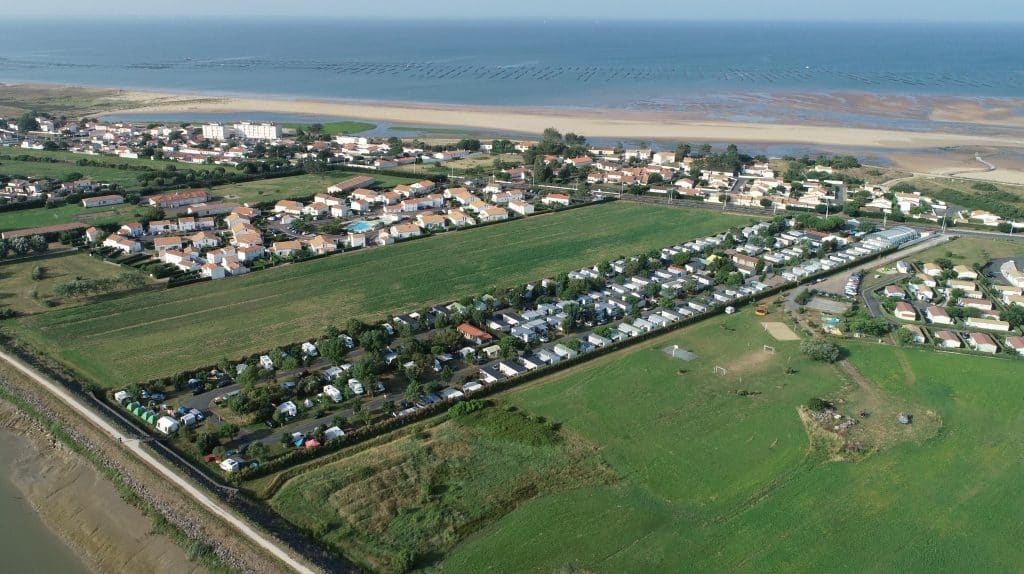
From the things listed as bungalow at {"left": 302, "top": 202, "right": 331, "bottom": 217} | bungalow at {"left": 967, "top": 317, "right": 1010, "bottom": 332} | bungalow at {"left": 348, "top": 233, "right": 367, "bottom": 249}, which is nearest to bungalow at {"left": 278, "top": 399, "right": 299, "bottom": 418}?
bungalow at {"left": 348, "top": 233, "right": 367, "bottom": 249}

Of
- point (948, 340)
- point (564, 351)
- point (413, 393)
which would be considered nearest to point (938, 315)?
point (948, 340)

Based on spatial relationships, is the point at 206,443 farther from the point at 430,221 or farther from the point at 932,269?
the point at 932,269

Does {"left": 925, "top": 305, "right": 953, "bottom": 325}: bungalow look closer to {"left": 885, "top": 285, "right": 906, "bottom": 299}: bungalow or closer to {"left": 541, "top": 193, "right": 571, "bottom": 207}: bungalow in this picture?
{"left": 885, "top": 285, "right": 906, "bottom": 299}: bungalow

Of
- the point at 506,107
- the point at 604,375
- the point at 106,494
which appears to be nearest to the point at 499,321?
the point at 604,375

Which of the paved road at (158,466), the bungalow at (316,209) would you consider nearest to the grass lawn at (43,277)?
the paved road at (158,466)

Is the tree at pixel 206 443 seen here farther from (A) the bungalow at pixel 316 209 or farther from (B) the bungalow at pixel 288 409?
(A) the bungalow at pixel 316 209

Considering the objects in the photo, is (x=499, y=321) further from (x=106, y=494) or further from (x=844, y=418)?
(x=106, y=494)
